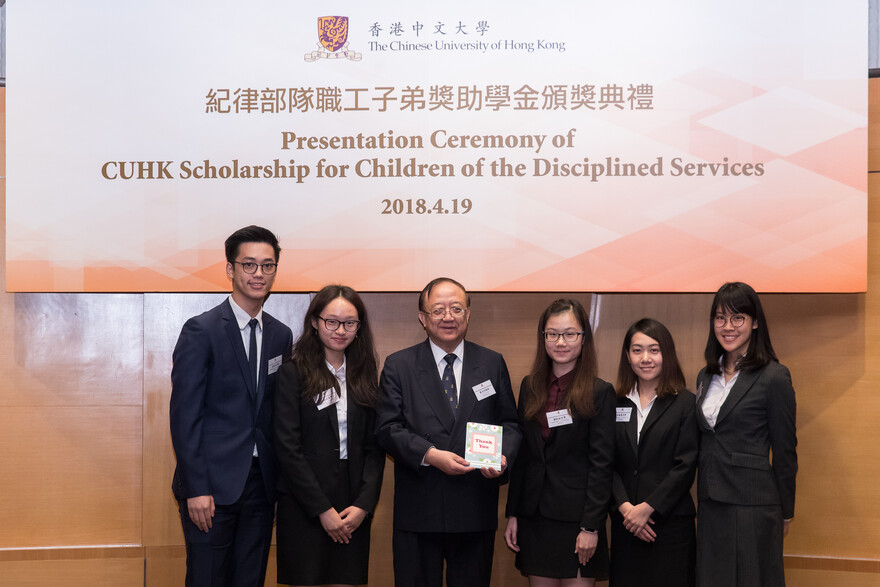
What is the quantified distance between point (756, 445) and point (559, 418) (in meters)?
0.81

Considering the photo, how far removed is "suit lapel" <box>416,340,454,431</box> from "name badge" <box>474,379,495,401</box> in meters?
0.14

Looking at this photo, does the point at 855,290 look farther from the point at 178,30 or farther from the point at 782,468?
the point at 178,30

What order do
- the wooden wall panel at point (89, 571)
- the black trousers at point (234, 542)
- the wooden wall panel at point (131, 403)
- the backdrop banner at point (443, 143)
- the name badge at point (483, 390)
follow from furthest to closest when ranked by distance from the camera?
the wooden wall panel at point (89, 571) → the wooden wall panel at point (131, 403) → the backdrop banner at point (443, 143) → the name badge at point (483, 390) → the black trousers at point (234, 542)

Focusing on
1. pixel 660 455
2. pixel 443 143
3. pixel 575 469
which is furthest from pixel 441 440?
pixel 443 143

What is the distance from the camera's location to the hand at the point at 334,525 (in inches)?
115

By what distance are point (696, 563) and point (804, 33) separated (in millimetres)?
2684

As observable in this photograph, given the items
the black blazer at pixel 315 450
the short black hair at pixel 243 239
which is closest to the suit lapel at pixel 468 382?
the black blazer at pixel 315 450

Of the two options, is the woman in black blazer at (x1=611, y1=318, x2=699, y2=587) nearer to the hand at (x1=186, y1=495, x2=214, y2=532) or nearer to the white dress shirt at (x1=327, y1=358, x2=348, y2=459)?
the white dress shirt at (x1=327, y1=358, x2=348, y2=459)

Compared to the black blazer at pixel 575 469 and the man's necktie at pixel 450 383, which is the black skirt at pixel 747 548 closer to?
the black blazer at pixel 575 469

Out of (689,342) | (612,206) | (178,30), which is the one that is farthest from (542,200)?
(178,30)

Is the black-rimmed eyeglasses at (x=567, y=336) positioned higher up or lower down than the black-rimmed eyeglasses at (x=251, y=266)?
lower down

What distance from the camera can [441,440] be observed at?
2.95 m

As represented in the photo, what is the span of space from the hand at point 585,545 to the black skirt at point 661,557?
0.54ft

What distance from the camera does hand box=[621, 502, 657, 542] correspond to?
293cm
